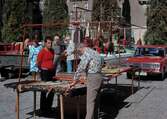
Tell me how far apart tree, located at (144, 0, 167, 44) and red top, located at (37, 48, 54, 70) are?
27580mm

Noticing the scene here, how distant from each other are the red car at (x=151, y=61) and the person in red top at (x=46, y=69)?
28.5 ft

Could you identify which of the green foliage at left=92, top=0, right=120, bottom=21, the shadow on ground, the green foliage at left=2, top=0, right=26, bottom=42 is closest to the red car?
the shadow on ground

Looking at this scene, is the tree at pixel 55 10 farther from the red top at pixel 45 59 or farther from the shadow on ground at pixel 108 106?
the red top at pixel 45 59

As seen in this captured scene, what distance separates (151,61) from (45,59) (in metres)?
9.54

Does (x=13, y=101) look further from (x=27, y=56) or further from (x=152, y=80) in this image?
(x=152, y=80)

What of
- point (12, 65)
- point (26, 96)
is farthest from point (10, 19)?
point (26, 96)

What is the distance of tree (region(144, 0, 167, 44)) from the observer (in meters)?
39.3

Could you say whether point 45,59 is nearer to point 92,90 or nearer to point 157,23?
point 92,90

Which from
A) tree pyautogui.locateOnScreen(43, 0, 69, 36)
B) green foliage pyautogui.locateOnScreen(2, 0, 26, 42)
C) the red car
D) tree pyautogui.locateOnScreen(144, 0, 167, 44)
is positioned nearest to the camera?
the red car

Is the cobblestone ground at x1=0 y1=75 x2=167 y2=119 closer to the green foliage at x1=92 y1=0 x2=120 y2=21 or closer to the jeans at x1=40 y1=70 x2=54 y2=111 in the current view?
the jeans at x1=40 y1=70 x2=54 y2=111

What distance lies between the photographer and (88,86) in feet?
33.1

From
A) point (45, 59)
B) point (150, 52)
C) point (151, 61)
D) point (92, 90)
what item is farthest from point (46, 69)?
point (150, 52)

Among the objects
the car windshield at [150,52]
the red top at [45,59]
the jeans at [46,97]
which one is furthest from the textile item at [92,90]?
the car windshield at [150,52]

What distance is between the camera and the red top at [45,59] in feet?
39.7
